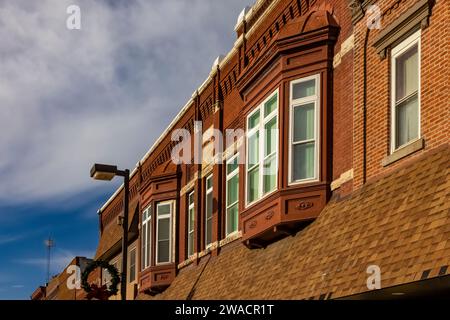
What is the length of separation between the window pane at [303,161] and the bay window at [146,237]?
41.0 ft

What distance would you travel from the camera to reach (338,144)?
1709 cm

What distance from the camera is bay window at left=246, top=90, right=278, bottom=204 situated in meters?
19.1

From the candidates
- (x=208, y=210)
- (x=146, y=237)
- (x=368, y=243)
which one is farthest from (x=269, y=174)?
(x=146, y=237)

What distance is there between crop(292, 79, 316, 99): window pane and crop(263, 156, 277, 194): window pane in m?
1.57

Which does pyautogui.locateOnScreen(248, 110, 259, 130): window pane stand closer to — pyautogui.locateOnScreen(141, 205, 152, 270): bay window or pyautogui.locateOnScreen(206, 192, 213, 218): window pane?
pyautogui.locateOnScreen(206, 192, 213, 218): window pane

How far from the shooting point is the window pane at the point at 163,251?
2884 cm

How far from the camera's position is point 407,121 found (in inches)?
565

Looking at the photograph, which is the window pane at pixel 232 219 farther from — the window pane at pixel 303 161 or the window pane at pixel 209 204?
the window pane at pixel 303 161

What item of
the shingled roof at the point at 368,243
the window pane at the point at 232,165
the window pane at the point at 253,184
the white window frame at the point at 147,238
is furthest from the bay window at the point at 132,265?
the shingled roof at the point at 368,243

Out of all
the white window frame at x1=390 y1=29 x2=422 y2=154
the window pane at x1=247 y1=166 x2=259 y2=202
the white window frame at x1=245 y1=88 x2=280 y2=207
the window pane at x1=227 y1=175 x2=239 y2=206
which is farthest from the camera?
the window pane at x1=227 y1=175 x2=239 y2=206

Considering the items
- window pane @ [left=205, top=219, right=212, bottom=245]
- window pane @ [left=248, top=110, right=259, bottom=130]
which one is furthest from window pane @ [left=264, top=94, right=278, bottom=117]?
window pane @ [left=205, top=219, right=212, bottom=245]

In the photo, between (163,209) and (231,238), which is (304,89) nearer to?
(231,238)
